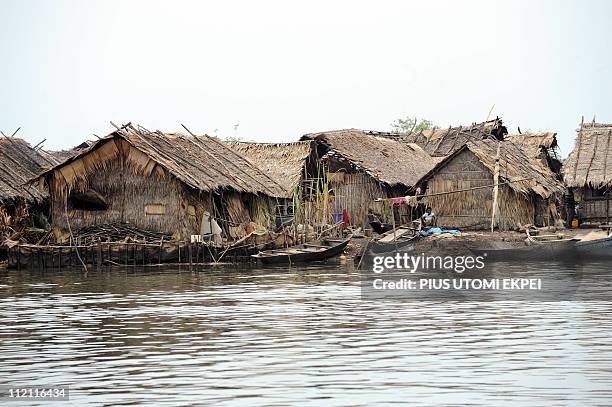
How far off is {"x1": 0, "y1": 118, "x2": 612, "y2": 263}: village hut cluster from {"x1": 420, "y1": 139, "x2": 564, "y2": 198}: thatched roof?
0.08 metres

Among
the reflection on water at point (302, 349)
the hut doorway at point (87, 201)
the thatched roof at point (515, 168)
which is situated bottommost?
the reflection on water at point (302, 349)

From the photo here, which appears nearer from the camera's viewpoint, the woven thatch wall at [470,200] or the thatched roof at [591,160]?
the thatched roof at [591,160]

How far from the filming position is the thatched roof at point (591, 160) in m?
31.9

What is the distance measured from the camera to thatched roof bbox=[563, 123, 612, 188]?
3188 centimetres

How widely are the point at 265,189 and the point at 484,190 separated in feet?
25.2

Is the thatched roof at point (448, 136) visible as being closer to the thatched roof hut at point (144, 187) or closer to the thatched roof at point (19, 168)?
the thatched roof hut at point (144, 187)

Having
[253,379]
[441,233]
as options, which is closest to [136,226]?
[441,233]

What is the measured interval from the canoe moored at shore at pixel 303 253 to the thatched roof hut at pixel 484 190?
271 inches

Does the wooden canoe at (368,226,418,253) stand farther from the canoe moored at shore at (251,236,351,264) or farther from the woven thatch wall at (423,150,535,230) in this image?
the woven thatch wall at (423,150,535,230)

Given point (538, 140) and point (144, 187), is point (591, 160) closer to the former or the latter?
point (538, 140)

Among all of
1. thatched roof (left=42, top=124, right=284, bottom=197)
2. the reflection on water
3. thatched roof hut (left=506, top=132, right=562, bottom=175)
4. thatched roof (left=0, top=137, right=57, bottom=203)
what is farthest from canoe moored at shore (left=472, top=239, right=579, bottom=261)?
thatched roof hut (left=506, top=132, right=562, bottom=175)

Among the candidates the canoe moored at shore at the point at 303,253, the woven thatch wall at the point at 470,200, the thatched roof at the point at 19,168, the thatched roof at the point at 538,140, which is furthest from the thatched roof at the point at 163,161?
the thatched roof at the point at 538,140

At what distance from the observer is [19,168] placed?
33562 mm

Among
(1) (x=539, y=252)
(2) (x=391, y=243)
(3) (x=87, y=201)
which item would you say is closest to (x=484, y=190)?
(1) (x=539, y=252)
